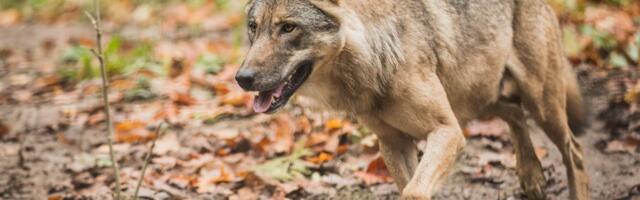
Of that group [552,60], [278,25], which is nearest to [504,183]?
[552,60]

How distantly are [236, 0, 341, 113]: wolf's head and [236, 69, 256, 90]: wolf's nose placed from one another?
0.5 inches

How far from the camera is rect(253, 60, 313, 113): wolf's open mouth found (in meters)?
3.98

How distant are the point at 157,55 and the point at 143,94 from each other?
67.3 inches

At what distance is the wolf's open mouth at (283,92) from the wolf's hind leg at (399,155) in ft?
2.70

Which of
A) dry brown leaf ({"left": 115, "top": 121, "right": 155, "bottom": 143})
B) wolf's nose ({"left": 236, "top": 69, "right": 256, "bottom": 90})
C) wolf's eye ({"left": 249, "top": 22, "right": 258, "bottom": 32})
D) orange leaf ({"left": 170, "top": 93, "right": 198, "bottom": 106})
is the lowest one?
orange leaf ({"left": 170, "top": 93, "right": 198, "bottom": 106})

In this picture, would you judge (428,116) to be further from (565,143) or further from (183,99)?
(183,99)

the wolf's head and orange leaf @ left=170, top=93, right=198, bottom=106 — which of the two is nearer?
the wolf's head

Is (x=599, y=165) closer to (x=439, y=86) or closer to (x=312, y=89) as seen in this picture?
(x=439, y=86)

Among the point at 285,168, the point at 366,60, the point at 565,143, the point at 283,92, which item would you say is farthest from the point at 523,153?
the point at 283,92

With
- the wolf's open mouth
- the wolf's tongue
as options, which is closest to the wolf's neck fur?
the wolf's open mouth

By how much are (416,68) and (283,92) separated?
81 centimetres

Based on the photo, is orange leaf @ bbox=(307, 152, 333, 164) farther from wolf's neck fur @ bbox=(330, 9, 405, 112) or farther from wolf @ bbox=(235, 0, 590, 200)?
wolf's neck fur @ bbox=(330, 9, 405, 112)

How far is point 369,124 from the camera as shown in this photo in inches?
181

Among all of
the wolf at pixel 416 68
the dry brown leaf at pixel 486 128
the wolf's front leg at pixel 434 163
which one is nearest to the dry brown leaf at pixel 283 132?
the dry brown leaf at pixel 486 128
